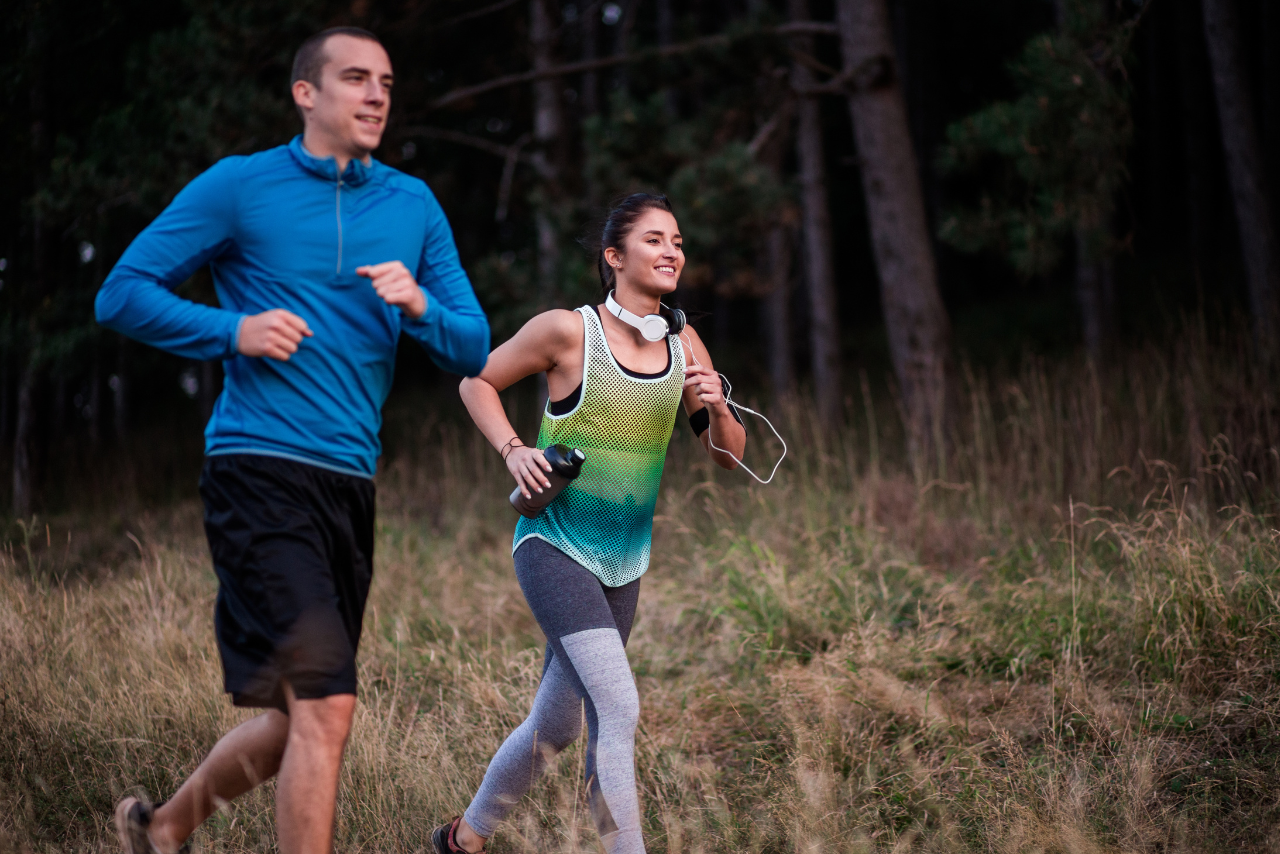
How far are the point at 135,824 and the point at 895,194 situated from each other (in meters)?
7.11

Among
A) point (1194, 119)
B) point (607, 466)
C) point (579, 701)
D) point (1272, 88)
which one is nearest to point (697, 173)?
point (607, 466)

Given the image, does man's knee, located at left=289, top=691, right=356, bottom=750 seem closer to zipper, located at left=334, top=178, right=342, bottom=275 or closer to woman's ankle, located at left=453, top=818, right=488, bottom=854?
woman's ankle, located at left=453, top=818, right=488, bottom=854

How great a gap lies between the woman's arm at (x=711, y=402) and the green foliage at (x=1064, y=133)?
15.3 ft

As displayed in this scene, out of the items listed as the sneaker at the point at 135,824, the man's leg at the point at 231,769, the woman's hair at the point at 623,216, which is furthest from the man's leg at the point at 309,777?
the woman's hair at the point at 623,216

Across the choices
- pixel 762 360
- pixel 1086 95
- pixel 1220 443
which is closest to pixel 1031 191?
pixel 1086 95

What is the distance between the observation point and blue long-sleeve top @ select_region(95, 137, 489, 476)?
7.64 feet

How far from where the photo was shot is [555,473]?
2781mm

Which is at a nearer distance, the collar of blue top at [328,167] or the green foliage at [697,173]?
the collar of blue top at [328,167]

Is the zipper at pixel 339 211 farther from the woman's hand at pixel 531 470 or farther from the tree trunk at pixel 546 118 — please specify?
the tree trunk at pixel 546 118

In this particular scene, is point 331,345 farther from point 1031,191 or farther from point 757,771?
point 1031,191

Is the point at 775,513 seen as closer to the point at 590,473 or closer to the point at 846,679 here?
the point at 846,679

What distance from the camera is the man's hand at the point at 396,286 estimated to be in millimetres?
2322

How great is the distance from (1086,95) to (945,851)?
5501 mm

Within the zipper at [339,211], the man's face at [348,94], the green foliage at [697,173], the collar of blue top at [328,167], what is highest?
the green foliage at [697,173]
